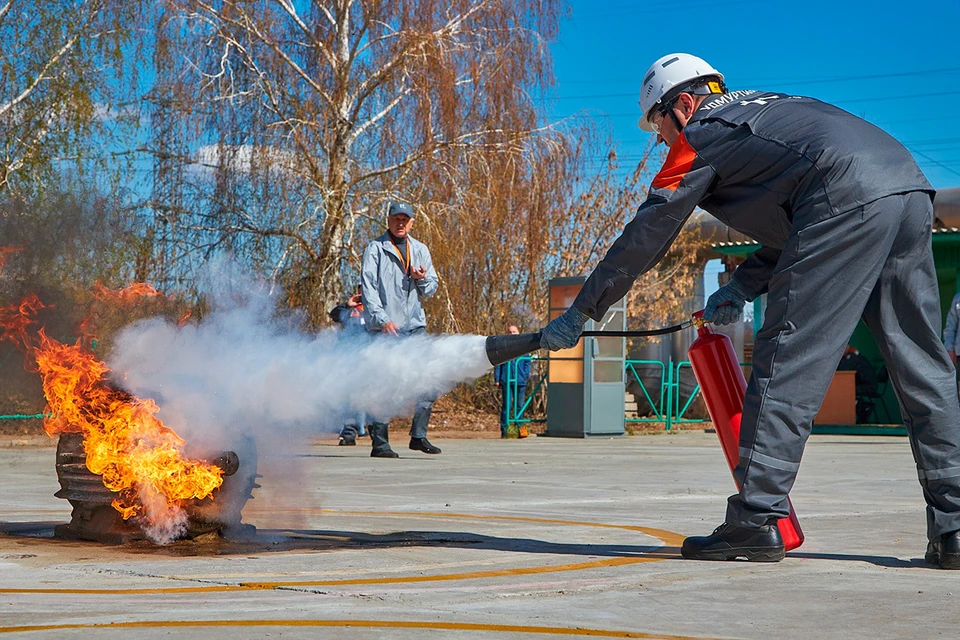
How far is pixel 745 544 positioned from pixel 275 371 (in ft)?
7.75

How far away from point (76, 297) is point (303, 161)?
11.6 meters

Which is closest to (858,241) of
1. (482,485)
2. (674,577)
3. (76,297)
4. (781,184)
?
(781,184)

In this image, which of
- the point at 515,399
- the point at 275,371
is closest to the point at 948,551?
the point at 275,371

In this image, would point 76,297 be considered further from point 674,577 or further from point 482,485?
point 674,577

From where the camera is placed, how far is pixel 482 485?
875 centimetres

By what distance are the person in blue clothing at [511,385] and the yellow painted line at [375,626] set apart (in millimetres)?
13722

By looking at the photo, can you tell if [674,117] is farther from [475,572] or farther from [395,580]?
[395,580]

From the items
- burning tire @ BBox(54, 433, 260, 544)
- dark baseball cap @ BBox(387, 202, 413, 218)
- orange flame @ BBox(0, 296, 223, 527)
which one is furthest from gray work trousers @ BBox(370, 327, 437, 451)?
orange flame @ BBox(0, 296, 223, 527)

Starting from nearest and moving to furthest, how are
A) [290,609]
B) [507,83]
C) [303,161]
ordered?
[290,609] < [303,161] < [507,83]

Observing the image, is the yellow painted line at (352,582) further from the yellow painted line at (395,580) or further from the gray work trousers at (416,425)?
the gray work trousers at (416,425)

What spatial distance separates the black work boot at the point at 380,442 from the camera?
38.9 ft

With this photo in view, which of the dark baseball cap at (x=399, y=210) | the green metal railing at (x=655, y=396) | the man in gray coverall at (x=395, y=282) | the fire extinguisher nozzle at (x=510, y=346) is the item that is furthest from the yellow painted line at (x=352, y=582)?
the green metal railing at (x=655, y=396)

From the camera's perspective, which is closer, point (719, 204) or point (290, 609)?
point (290, 609)

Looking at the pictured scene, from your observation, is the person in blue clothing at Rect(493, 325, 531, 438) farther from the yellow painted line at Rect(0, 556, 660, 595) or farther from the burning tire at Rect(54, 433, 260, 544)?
the yellow painted line at Rect(0, 556, 660, 595)
